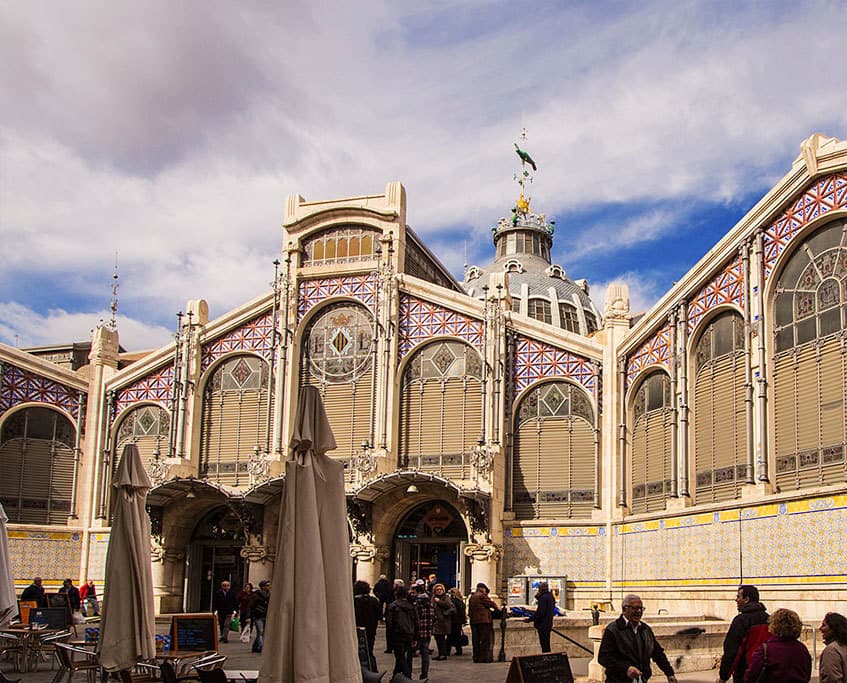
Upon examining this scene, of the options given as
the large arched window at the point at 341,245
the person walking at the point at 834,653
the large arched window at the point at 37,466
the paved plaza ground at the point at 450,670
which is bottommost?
the paved plaza ground at the point at 450,670

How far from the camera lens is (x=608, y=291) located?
34844mm

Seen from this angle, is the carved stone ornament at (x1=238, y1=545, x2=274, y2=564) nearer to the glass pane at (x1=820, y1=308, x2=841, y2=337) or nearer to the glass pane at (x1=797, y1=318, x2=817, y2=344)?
the glass pane at (x1=797, y1=318, x2=817, y2=344)

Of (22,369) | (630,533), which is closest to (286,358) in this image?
(22,369)

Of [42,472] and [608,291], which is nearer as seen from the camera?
[608,291]

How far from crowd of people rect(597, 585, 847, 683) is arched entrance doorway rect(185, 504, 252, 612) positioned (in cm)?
2877

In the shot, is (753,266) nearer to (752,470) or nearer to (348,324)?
(752,470)

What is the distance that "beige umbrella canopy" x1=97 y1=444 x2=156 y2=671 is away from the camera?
1460 centimetres

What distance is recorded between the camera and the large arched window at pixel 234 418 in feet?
120

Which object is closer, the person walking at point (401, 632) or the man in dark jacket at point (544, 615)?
the person walking at point (401, 632)

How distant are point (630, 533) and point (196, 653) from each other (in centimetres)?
1854

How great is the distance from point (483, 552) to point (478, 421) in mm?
4369

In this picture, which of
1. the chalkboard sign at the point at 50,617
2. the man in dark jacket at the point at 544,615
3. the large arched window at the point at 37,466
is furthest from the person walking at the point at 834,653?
the large arched window at the point at 37,466

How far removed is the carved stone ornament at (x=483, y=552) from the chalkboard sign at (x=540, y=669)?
20556 millimetres

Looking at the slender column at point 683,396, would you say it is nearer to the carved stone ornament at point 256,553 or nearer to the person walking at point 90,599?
the carved stone ornament at point 256,553
